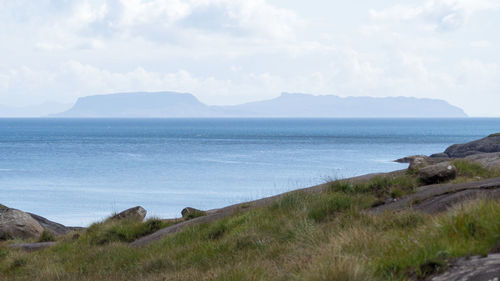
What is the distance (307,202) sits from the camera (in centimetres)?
1136

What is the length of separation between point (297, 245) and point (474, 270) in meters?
3.91

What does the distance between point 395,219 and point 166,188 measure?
123 feet

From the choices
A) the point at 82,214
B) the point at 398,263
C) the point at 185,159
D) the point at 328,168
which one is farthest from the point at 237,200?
the point at 185,159

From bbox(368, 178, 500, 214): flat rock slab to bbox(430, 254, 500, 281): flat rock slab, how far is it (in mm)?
4122

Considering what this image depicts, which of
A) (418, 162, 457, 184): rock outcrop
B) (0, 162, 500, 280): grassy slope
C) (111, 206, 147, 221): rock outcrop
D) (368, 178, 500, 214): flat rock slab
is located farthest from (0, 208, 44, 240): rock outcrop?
(418, 162, 457, 184): rock outcrop

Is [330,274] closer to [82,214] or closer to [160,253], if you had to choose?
[160,253]

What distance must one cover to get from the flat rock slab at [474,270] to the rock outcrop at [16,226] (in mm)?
17287

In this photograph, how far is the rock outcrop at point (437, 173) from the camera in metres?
13.4

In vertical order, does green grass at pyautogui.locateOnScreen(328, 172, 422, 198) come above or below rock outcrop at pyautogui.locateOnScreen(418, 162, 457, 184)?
below

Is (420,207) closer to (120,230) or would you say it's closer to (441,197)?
A: (441,197)

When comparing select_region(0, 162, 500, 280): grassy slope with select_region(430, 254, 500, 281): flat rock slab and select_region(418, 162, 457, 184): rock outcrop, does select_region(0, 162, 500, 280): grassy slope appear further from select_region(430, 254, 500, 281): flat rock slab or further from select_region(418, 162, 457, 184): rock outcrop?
select_region(418, 162, 457, 184): rock outcrop

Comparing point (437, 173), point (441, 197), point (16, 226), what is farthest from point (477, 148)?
point (441, 197)

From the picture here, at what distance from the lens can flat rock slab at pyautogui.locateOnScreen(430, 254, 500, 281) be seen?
454 cm

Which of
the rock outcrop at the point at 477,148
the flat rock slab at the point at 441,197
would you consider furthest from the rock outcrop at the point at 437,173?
the rock outcrop at the point at 477,148
